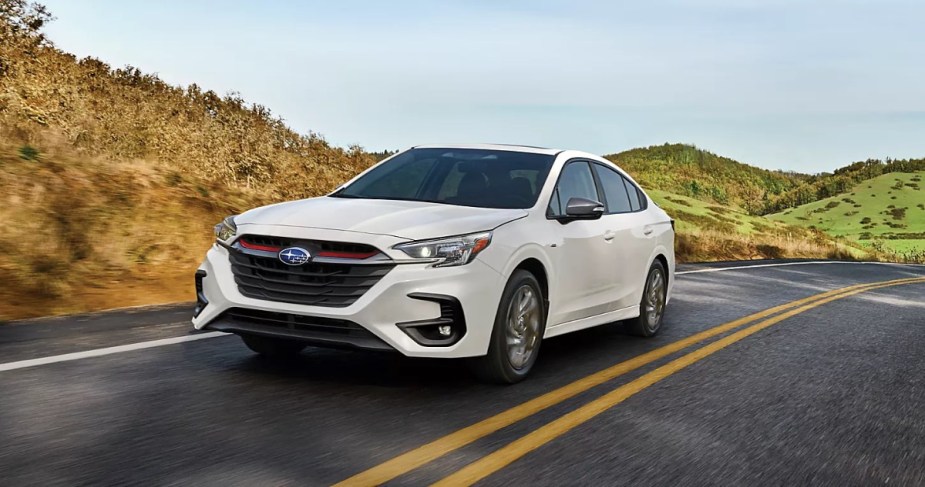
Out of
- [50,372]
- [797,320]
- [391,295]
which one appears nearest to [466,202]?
[391,295]

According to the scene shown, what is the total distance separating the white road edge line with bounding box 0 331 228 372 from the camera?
6.29 meters

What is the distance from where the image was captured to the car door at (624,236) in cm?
805

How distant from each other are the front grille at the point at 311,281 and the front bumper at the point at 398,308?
0.04 meters

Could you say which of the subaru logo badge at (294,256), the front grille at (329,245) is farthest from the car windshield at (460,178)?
the subaru logo badge at (294,256)

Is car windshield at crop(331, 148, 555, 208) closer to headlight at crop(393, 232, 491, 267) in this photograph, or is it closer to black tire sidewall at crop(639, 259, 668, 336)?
headlight at crop(393, 232, 491, 267)

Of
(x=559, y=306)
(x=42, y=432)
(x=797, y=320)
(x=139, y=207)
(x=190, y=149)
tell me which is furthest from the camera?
(x=190, y=149)

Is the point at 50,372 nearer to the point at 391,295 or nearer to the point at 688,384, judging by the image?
the point at 391,295

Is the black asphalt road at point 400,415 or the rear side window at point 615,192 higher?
the rear side window at point 615,192

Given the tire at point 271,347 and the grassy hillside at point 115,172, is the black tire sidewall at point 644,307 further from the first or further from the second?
the grassy hillside at point 115,172

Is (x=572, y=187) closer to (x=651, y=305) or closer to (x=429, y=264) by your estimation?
(x=651, y=305)

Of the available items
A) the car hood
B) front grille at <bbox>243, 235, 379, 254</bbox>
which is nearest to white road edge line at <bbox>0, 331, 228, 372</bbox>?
the car hood

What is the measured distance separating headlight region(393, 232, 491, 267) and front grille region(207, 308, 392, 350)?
1.82ft

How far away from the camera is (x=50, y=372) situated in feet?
20.0

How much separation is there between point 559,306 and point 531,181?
3.21 ft
